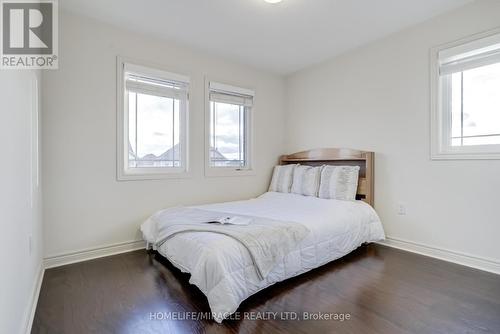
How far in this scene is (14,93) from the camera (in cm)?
133

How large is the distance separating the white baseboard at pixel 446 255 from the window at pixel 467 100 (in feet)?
3.10

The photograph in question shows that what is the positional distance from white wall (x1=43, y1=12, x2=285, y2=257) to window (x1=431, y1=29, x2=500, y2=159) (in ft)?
9.11

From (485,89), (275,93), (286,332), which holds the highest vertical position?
(275,93)

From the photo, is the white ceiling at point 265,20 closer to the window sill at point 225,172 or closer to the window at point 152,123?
the window at point 152,123

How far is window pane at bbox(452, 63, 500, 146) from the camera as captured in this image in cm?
241

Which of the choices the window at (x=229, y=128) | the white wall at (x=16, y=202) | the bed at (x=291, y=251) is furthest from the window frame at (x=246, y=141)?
the white wall at (x=16, y=202)

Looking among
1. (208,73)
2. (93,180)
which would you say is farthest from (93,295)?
(208,73)

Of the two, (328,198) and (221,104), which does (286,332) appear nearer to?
(328,198)

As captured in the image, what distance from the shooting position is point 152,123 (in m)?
3.16

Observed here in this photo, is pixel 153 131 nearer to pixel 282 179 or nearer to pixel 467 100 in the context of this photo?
pixel 282 179

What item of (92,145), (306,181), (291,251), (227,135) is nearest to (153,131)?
(92,145)

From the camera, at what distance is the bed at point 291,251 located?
5.50 feet

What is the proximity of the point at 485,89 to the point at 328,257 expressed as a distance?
2191mm

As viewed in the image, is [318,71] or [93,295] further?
[318,71]
